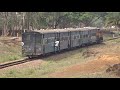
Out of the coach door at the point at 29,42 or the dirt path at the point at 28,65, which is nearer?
the dirt path at the point at 28,65

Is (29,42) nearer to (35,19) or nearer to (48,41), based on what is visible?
(48,41)

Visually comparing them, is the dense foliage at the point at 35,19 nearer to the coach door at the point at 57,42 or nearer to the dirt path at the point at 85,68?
the coach door at the point at 57,42

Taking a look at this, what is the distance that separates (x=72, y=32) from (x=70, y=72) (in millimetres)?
14762

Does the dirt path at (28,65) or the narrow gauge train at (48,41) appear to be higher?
the narrow gauge train at (48,41)

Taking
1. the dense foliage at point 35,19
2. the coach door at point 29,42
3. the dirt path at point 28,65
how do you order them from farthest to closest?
the dense foliage at point 35,19 → the coach door at point 29,42 → the dirt path at point 28,65

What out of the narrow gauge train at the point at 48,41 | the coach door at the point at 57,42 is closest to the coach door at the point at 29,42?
the narrow gauge train at the point at 48,41

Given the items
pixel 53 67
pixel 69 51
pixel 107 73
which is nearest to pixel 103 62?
pixel 53 67

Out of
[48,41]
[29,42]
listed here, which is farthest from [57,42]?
[29,42]

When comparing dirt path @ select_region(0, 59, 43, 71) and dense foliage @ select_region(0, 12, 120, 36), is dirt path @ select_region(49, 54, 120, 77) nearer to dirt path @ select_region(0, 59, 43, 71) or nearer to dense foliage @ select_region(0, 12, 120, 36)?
dirt path @ select_region(0, 59, 43, 71)

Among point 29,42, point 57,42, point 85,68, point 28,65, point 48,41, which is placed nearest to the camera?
point 85,68

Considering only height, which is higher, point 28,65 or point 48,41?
point 48,41
